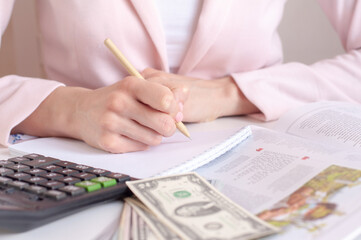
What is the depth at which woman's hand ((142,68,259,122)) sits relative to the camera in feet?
2.76

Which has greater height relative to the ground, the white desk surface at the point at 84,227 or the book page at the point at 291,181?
the book page at the point at 291,181

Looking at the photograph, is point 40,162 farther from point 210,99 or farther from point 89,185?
point 210,99

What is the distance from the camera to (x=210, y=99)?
2.84 feet

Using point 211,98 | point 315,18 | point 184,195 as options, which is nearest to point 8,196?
point 184,195

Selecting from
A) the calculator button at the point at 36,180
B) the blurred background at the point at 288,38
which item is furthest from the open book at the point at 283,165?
the blurred background at the point at 288,38

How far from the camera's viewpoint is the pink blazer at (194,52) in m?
0.88

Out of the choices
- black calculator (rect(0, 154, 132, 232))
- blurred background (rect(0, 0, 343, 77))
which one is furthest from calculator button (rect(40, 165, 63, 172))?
blurred background (rect(0, 0, 343, 77))

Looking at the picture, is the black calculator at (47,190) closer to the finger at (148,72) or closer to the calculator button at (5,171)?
the calculator button at (5,171)

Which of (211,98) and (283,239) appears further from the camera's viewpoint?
(211,98)

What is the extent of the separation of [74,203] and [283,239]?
19cm

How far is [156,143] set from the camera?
2.18ft

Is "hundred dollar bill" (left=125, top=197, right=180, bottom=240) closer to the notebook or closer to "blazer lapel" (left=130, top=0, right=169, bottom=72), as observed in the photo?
the notebook

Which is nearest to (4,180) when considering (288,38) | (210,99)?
(210,99)

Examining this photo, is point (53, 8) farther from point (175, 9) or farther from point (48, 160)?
point (48, 160)
